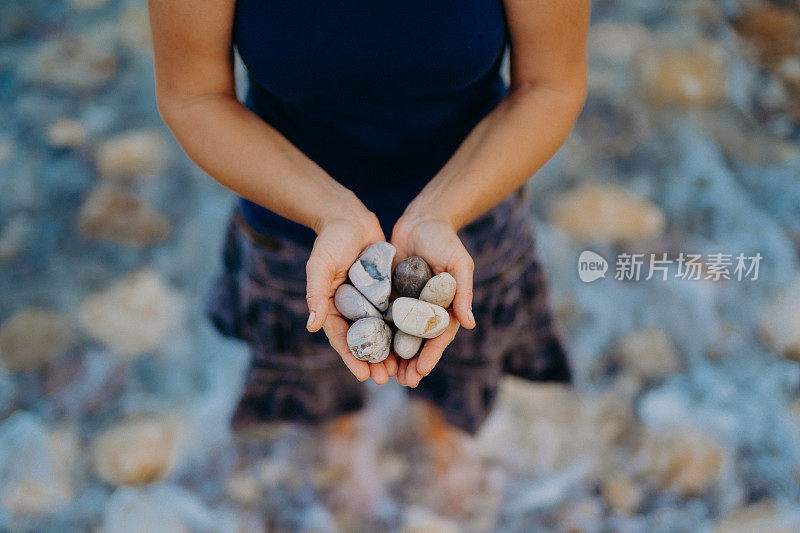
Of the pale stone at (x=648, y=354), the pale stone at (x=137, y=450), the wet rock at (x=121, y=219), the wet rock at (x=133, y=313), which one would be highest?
the pale stone at (x=648, y=354)

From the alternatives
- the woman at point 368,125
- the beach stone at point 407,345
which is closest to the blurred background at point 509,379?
the woman at point 368,125

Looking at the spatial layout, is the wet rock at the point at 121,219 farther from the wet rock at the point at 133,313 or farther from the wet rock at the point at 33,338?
the wet rock at the point at 33,338

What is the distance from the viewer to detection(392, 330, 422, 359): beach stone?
650 millimetres

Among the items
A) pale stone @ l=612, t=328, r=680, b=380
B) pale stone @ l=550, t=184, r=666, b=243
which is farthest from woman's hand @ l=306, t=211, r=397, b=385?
pale stone @ l=550, t=184, r=666, b=243

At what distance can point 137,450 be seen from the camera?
1075mm

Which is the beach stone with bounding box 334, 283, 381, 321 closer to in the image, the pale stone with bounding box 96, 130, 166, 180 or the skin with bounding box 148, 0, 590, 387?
the skin with bounding box 148, 0, 590, 387

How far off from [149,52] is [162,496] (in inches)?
45.7

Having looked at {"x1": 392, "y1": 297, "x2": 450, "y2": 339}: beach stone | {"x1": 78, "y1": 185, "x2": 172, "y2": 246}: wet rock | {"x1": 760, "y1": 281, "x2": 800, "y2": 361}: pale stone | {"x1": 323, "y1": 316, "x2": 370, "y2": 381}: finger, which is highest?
{"x1": 392, "y1": 297, "x2": 450, "y2": 339}: beach stone

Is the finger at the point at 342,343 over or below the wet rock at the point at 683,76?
over

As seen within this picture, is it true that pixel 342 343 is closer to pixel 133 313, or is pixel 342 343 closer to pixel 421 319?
pixel 421 319

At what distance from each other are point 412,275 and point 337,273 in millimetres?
75

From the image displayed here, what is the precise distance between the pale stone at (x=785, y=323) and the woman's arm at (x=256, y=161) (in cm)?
85

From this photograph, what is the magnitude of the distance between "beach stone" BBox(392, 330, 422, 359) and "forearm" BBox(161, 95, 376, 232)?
0.13 metres

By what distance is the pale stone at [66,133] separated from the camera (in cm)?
151
